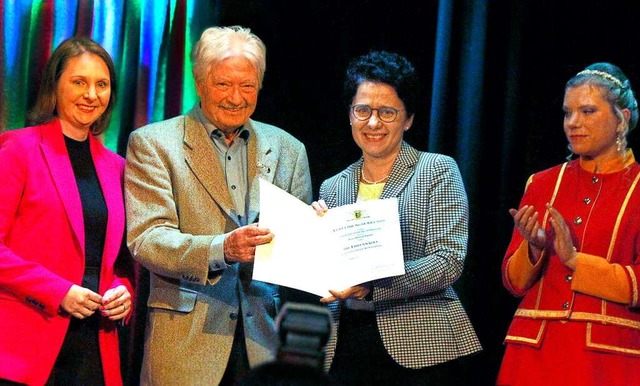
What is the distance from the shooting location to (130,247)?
3029 millimetres

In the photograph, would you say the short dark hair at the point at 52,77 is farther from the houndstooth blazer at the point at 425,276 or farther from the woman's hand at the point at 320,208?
the houndstooth blazer at the point at 425,276

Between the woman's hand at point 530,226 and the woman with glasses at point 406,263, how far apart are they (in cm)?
20

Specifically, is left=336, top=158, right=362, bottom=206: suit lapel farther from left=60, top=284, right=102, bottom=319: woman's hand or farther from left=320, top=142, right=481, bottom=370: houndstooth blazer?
left=60, top=284, right=102, bottom=319: woman's hand

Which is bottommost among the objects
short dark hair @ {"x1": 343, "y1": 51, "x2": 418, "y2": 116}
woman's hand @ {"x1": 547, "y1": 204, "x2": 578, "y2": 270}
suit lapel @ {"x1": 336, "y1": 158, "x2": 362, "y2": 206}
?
woman's hand @ {"x1": 547, "y1": 204, "x2": 578, "y2": 270}

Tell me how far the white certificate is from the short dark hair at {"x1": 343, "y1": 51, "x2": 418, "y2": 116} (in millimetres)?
484

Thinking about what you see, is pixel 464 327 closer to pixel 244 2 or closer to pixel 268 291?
pixel 268 291

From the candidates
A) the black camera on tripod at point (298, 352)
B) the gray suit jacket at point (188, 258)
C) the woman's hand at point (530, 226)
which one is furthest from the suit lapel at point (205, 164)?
the black camera on tripod at point (298, 352)

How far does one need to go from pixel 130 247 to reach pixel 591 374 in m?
1.53

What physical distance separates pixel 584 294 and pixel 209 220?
1.24m

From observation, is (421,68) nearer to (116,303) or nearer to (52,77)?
(52,77)

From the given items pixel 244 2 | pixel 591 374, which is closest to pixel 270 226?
pixel 591 374

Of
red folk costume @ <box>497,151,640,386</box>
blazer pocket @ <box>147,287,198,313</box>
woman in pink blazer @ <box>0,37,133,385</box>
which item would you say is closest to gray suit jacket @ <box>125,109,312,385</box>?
blazer pocket @ <box>147,287,198,313</box>

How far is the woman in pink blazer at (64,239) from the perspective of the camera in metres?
2.91

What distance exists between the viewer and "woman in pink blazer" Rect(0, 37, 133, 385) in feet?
9.55
